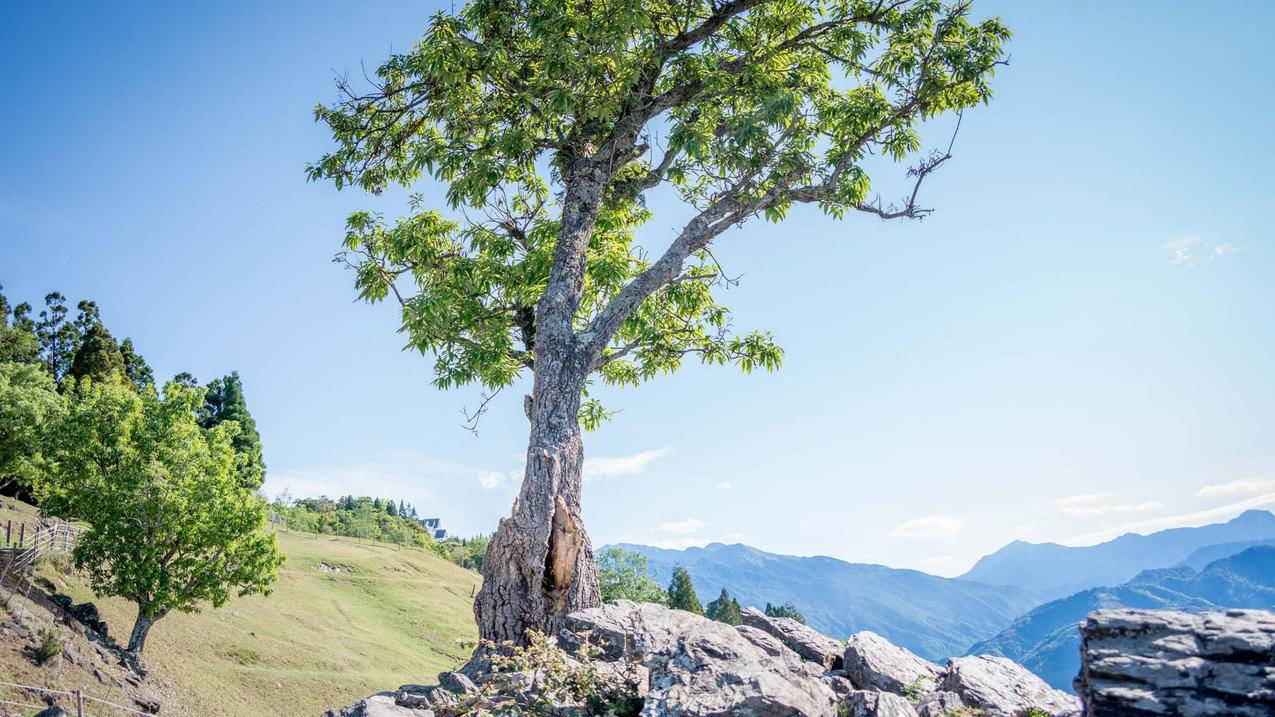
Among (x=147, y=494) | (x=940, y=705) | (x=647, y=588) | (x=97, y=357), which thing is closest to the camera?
(x=940, y=705)

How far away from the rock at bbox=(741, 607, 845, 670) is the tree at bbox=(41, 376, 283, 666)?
29262mm

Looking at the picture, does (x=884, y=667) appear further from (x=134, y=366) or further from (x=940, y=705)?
(x=134, y=366)

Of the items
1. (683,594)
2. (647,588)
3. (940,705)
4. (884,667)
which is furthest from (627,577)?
(940,705)

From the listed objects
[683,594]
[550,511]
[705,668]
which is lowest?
[683,594]

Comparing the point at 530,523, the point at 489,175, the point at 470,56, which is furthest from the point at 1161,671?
the point at 470,56

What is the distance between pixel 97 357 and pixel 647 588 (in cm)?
5683

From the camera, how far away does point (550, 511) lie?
8930 mm

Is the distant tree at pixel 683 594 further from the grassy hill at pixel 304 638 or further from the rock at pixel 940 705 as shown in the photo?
the rock at pixel 940 705

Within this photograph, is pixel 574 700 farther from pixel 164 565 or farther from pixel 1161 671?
pixel 164 565

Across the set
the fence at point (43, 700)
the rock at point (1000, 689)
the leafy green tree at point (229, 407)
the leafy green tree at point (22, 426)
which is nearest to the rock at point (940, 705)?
the rock at point (1000, 689)

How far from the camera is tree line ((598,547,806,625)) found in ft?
174

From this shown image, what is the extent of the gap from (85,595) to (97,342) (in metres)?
40.1

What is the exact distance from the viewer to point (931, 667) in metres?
A: 8.19

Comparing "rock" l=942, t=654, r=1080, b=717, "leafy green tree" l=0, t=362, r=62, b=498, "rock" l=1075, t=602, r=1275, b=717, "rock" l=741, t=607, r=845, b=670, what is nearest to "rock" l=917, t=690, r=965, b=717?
"rock" l=942, t=654, r=1080, b=717
